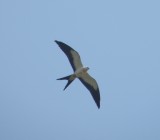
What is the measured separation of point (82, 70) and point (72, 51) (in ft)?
2.40

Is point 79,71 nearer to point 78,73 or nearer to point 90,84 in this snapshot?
point 78,73

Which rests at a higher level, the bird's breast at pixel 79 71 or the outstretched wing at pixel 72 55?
the outstretched wing at pixel 72 55

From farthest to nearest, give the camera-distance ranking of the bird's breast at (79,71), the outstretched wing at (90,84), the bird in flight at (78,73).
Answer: the outstretched wing at (90,84), the bird's breast at (79,71), the bird in flight at (78,73)

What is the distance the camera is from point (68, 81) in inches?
675

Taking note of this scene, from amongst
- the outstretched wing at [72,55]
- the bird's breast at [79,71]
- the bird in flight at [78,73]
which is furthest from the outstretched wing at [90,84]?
the outstretched wing at [72,55]

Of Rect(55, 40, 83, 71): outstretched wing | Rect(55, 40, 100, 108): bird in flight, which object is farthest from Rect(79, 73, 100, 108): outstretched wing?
Rect(55, 40, 83, 71): outstretched wing

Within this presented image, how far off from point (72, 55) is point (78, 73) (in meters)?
0.64

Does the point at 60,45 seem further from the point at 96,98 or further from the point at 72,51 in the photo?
the point at 96,98

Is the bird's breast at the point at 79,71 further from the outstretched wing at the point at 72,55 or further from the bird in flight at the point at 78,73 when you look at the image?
the outstretched wing at the point at 72,55

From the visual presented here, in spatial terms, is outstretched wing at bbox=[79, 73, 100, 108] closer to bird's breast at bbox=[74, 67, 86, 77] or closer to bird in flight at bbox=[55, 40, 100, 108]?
bird in flight at bbox=[55, 40, 100, 108]

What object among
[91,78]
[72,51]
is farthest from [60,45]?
[91,78]

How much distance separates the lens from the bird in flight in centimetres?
1728

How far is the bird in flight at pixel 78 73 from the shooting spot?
17.3 meters

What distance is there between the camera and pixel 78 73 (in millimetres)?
17484
